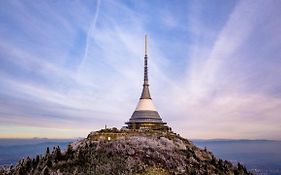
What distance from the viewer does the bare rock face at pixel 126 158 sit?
81250 millimetres

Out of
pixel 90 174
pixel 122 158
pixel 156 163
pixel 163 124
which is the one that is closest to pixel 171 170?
pixel 156 163

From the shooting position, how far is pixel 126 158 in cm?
8725

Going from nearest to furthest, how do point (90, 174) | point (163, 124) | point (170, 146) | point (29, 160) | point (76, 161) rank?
point (90, 174) < point (76, 161) < point (29, 160) < point (170, 146) < point (163, 124)

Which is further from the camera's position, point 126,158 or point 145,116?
point 145,116

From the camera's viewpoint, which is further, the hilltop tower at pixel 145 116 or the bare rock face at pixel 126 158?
the hilltop tower at pixel 145 116

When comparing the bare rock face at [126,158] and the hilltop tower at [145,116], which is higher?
the hilltop tower at [145,116]

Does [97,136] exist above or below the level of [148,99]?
below

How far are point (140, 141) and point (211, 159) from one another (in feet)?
61.7

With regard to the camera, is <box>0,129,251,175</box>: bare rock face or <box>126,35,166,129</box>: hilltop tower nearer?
<box>0,129,251,175</box>: bare rock face

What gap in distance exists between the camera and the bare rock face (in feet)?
267

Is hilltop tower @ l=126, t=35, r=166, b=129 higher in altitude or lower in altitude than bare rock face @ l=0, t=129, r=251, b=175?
higher

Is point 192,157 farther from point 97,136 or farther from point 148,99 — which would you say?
point 148,99

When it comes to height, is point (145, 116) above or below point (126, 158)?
above

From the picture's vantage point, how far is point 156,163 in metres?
87.0
